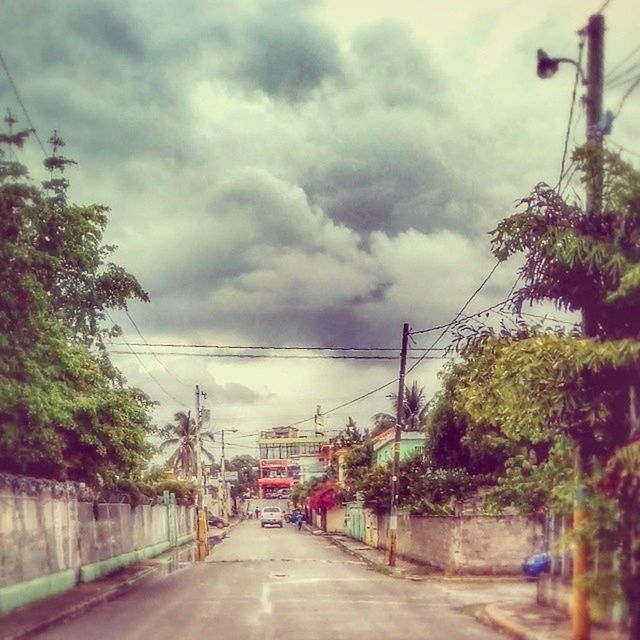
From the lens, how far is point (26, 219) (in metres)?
17.2

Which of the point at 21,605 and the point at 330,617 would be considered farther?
the point at 21,605

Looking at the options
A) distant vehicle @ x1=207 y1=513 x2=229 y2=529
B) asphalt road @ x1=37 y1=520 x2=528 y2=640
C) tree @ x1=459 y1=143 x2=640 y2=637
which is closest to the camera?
tree @ x1=459 y1=143 x2=640 y2=637

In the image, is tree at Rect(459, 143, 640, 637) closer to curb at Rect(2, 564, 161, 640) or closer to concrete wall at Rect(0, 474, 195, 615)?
curb at Rect(2, 564, 161, 640)

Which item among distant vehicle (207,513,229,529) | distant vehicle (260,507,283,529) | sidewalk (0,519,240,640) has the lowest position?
distant vehicle (207,513,229,529)

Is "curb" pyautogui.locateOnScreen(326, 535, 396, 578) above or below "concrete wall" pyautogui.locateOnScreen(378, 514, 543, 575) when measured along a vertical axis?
below

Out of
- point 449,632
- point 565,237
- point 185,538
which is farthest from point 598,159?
point 185,538

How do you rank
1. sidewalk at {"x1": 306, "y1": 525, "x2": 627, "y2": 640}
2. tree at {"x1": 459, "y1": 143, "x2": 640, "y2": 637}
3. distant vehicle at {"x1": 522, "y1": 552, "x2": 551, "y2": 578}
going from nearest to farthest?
tree at {"x1": 459, "y1": 143, "x2": 640, "y2": 637} → sidewalk at {"x1": 306, "y1": 525, "x2": 627, "y2": 640} → distant vehicle at {"x1": 522, "y1": 552, "x2": 551, "y2": 578}

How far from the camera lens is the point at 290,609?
17.7m

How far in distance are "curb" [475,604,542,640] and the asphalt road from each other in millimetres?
237

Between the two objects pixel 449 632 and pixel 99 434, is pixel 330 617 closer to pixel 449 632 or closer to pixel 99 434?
pixel 449 632

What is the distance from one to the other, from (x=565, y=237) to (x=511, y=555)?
623 inches

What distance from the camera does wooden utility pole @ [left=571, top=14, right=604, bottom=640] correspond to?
1280cm

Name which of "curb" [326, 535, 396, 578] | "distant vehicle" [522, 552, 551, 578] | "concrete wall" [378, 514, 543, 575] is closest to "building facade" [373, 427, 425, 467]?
"curb" [326, 535, 396, 578]

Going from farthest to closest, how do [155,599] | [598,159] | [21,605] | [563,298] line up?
[155,599], [21,605], [563,298], [598,159]
